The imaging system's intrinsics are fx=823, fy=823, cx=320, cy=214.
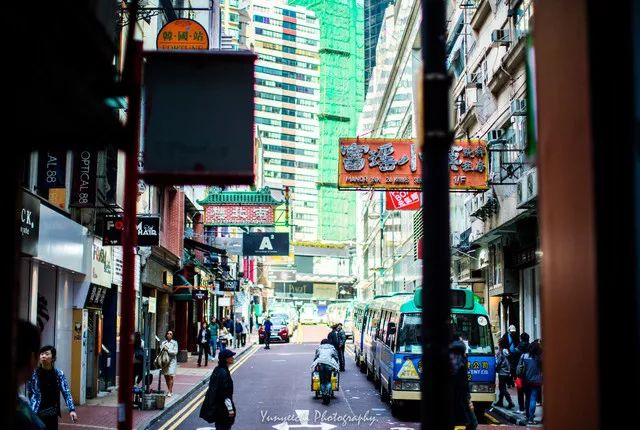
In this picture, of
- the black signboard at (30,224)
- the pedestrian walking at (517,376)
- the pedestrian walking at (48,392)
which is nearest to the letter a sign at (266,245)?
the pedestrian walking at (517,376)

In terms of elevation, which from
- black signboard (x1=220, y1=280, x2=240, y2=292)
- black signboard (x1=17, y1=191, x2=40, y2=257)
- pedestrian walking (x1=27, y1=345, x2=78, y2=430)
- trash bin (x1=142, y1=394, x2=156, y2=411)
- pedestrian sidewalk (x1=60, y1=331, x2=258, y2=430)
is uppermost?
black signboard (x1=17, y1=191, x2=40, y2=257)

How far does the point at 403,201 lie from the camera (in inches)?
1323

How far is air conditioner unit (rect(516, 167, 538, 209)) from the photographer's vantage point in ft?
73.4

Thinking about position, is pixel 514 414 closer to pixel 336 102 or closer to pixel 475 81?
pixel 475 81

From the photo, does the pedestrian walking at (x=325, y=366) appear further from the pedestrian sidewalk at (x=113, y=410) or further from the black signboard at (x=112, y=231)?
the black signboard at (x=112, y=231)

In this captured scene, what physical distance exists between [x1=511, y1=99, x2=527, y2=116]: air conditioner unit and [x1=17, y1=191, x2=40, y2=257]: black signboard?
1441 cm

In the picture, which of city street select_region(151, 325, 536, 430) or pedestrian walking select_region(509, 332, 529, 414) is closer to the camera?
city street select_region(151, 325, 536, 430)

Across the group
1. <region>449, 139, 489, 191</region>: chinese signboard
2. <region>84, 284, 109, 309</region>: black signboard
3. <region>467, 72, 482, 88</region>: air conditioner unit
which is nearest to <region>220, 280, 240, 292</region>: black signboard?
<region>467, 72, 482, 88</region>: air conditioner unit

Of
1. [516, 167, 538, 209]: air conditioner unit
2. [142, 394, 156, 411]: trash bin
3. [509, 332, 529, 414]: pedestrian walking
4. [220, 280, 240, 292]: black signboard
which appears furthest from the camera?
[220, 280, 240, 292]: black signboard

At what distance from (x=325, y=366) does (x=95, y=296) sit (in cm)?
650

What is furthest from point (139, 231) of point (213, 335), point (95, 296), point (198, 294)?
point (213, 335)

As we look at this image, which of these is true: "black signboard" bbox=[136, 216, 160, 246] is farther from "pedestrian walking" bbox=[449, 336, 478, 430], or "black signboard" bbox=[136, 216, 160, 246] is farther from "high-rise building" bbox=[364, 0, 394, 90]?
"high-rise building" bbox=[364, 0, 394, 90]

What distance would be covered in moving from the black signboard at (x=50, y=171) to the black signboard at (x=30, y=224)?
36.5 inches

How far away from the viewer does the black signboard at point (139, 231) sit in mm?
20750
